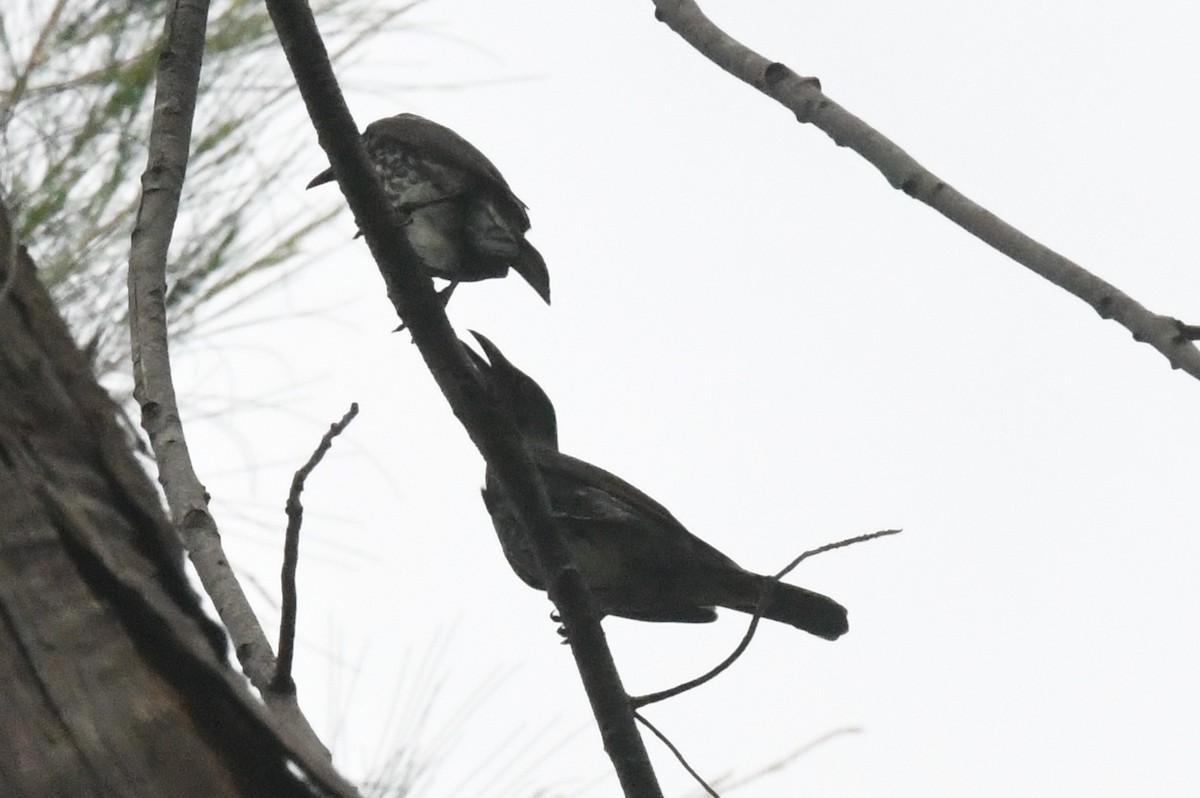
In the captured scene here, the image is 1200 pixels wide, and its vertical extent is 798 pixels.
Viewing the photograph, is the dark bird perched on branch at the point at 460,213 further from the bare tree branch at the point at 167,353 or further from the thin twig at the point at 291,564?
the thin twig at the point at 291,564

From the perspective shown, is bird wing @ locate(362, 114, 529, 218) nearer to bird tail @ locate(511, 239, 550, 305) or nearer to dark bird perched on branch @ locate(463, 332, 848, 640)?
bird tail @ locate(511, 239, 550, 305)

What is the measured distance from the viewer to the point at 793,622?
3.09m

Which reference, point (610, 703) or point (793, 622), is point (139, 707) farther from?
point (793, 622)

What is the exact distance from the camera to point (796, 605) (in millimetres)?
3066

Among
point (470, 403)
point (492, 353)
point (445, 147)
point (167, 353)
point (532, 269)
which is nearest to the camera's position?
point (167, 353)

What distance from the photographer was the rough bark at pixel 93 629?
0.78 m

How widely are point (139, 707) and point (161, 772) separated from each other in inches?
1.5

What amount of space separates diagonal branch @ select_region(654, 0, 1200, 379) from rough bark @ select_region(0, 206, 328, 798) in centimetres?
92

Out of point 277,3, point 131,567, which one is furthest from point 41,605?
point 277,3

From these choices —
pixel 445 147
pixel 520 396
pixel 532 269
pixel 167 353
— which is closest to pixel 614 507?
pixel 520 396

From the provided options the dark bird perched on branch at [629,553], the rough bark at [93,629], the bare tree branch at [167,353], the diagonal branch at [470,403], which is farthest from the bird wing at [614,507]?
the rough bark at [93,629]

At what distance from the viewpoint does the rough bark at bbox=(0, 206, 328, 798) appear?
2.56 feet

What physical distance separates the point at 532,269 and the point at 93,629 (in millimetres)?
2661

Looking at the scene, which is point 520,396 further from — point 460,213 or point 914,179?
point 914,179
